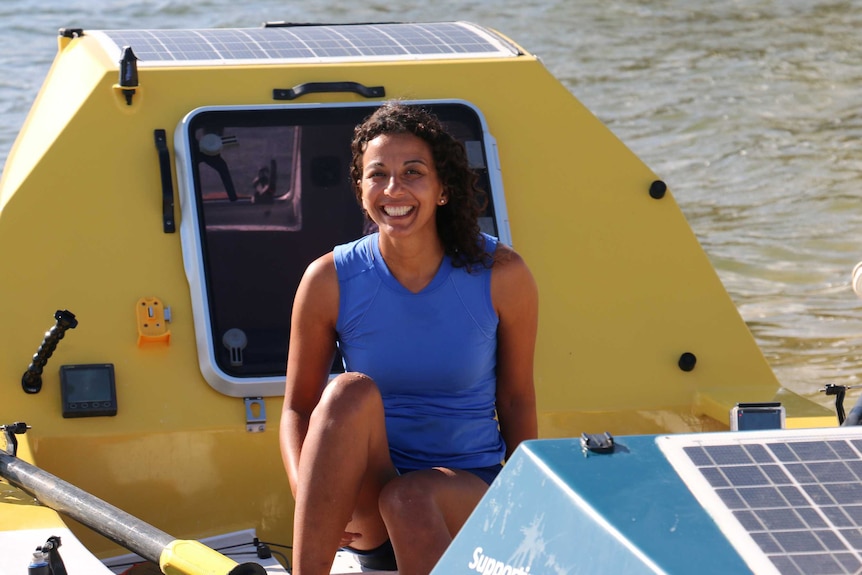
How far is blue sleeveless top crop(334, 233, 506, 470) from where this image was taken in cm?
288

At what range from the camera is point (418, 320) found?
2.88m

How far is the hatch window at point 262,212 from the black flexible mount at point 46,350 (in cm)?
37

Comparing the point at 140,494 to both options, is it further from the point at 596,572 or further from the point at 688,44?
the point at 688,44

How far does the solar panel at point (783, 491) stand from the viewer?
182 centimetres

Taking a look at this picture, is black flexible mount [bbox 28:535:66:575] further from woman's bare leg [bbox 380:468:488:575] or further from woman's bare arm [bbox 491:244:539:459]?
woman's bare arm [bbox 491:244:539:459]

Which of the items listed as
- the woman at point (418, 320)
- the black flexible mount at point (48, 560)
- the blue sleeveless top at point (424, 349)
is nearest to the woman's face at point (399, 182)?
the woman at point (418, 320)

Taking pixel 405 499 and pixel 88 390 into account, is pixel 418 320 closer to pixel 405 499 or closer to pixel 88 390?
pixel 405 499

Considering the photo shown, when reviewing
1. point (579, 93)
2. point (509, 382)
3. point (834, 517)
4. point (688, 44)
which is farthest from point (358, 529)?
point (688, 44)

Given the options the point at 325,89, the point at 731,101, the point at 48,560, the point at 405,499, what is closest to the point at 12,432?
the point at 48,560

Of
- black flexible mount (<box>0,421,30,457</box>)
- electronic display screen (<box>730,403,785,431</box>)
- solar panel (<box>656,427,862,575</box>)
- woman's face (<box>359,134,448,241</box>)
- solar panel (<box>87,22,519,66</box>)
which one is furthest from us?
solar panel (<box>87,22,519,66</box>)

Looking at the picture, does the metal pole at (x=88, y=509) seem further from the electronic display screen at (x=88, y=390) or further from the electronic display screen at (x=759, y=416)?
the electronic display screen at (x=759, y=416)

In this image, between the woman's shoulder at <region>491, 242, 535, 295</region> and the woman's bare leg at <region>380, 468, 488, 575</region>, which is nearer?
the woman's bare leg at <region>380, 468, 488, 575</region>

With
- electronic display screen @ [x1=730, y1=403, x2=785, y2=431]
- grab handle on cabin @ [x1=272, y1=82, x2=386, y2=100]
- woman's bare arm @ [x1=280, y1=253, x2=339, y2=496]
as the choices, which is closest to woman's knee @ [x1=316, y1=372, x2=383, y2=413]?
woman's bare arm @ [x1=280, y1=253, x2=339, y2=496]

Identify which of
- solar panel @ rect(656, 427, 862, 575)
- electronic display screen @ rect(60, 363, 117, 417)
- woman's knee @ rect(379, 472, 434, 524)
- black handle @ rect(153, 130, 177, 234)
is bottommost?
woman's knee @ rect(379, 472, 434, 524)
